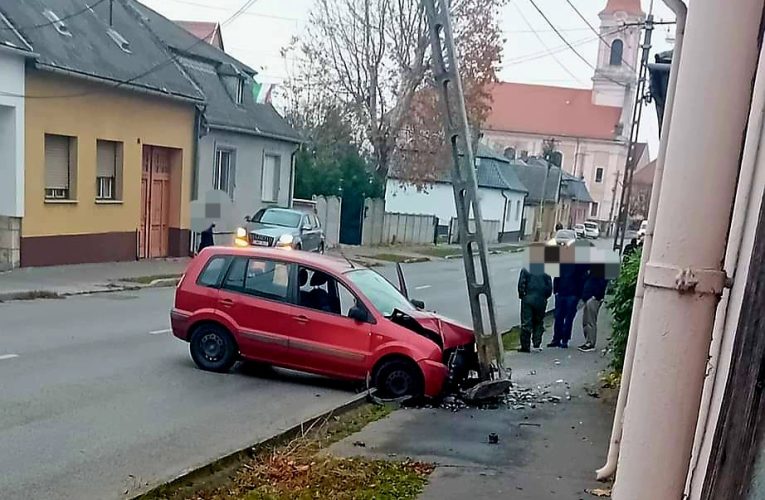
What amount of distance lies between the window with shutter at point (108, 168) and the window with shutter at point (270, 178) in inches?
358

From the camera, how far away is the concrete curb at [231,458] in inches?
224

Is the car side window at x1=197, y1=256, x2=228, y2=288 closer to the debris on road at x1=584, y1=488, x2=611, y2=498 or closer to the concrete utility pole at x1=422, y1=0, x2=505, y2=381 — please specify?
the concrete utility pole at x1=422, y1=0, x2=505, y2=381

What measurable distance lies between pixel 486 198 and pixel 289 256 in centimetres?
5041

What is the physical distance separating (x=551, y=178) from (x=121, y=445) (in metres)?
69.2

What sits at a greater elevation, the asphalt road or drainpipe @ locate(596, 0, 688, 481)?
drainpipe @ locate(596, 0, 688, 481)

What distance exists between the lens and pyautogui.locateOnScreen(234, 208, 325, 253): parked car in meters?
24.0

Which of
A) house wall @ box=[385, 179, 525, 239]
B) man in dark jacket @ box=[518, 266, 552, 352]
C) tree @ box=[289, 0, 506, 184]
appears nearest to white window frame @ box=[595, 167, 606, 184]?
house wall @ box=[385, 179, 525, 239]

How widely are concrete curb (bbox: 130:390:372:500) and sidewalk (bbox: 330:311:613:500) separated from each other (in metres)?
0.47

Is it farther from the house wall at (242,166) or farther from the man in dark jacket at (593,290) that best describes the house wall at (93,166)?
the man in dark jacket at (593,290)

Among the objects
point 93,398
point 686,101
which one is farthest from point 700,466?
point 93,398

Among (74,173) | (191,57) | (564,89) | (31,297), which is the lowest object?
(31,297)

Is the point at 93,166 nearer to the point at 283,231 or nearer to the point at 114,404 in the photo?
the point at 283,231

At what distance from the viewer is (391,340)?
32.8 ft

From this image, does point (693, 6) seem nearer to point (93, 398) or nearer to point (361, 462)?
point (361, 462)
